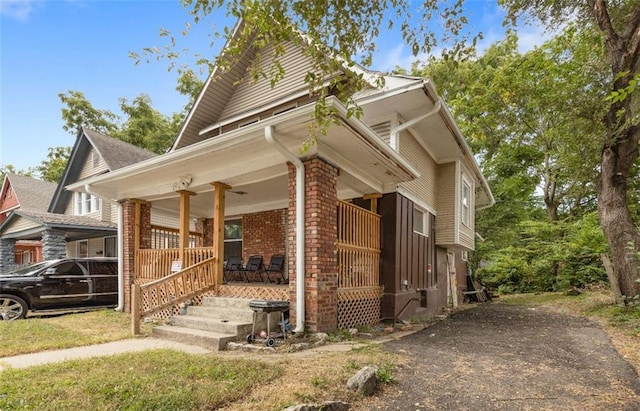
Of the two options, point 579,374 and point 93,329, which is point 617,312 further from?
point 93,329

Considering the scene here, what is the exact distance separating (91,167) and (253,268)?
11.6 meters

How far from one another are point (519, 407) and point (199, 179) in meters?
6.66

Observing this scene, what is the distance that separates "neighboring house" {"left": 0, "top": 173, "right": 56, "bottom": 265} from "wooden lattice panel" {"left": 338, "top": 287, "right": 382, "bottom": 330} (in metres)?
21.0

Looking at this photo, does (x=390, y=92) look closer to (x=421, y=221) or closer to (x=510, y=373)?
(x=421, y=221)

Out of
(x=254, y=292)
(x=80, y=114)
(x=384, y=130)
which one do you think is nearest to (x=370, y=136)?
(x=384, y=130)

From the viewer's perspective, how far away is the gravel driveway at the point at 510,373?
137 inches

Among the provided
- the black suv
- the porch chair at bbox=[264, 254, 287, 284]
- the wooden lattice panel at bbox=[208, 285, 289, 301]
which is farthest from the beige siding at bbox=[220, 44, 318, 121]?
the black suv

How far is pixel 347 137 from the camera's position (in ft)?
19.9

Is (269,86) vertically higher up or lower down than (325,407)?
higher up

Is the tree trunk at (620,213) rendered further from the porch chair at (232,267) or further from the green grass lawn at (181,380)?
the porch chair at (232,267)

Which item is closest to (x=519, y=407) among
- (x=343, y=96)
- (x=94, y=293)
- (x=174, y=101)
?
(x=343, y=96)

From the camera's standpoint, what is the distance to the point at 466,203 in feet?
43.5

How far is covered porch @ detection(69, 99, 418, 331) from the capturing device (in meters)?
6.13

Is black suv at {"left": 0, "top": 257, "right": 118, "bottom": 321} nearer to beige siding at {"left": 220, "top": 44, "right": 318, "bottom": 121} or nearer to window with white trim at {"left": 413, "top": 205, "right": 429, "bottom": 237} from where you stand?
beige siding at {"left": 220, "top": 44, "right": 318, "bottom": 121}
